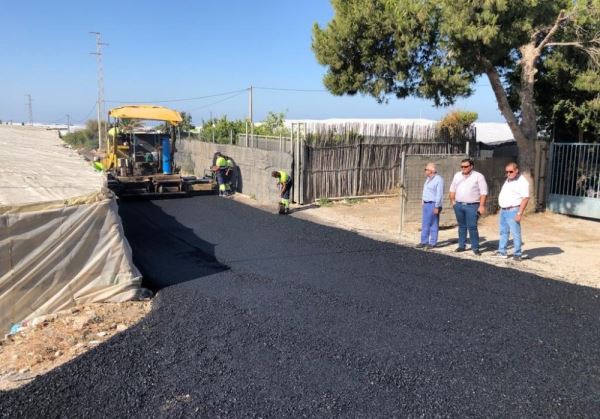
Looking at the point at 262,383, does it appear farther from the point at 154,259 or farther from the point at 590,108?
the point at 590,108

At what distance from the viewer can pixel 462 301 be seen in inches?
250

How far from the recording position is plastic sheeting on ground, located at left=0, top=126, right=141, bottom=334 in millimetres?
5484

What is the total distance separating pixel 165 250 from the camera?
911 cm

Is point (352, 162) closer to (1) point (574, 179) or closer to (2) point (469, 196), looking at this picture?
(1) point (574, 179)

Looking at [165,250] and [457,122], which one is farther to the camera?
[457,122]

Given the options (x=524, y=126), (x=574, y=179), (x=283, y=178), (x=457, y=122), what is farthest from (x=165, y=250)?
(x=457, y=122)

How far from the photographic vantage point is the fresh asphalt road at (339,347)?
390 centimetres

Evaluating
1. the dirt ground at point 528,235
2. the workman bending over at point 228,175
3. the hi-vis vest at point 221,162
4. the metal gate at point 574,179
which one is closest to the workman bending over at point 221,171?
the hi-vis vest at point 221,162

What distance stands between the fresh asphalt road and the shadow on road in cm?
7

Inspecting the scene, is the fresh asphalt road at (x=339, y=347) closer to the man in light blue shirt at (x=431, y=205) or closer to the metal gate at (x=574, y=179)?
the man in light blue shirt at (x=431, y=205)

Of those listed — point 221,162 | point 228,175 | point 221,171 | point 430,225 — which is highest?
point 221,162

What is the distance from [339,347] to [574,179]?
11.1m

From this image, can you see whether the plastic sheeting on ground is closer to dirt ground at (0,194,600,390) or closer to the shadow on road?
dirt ground at (0,194,600,390)

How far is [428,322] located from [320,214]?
820 cm
